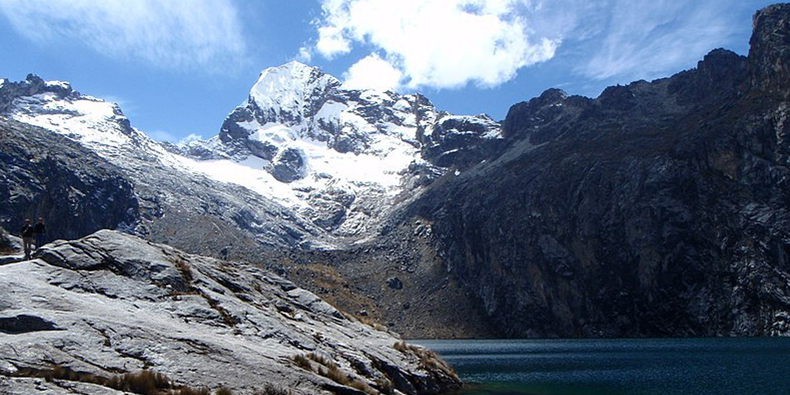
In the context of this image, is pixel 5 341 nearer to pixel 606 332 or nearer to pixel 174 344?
pixel 174 344

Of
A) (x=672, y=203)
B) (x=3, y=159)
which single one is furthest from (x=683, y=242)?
(x=3, y=159)

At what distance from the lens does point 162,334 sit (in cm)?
2731

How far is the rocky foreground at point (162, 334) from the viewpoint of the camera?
2248 centimetres

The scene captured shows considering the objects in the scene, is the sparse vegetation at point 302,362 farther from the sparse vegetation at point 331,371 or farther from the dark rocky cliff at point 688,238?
the dark rocky cliff at point 688,238

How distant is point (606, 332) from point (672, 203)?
40.3 m

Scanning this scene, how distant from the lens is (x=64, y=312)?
26094 millimetres

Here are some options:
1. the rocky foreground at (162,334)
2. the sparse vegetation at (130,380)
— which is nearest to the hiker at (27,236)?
the rocky foreground at (162,334)

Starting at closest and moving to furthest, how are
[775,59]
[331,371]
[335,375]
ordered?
1. [335,375]
2. [331,371]
3. [775,59]

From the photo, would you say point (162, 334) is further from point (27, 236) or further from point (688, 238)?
point (688, 238)

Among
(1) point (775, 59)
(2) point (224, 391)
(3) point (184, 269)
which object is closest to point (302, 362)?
(2) point (224, 391)

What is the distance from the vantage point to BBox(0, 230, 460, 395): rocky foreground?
22.5 metres

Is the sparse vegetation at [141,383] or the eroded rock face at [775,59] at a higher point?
the eroded rock face at [775,59]

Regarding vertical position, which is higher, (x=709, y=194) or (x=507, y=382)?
(x=709, y=194)

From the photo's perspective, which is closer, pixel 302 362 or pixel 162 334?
pixel 162 334
